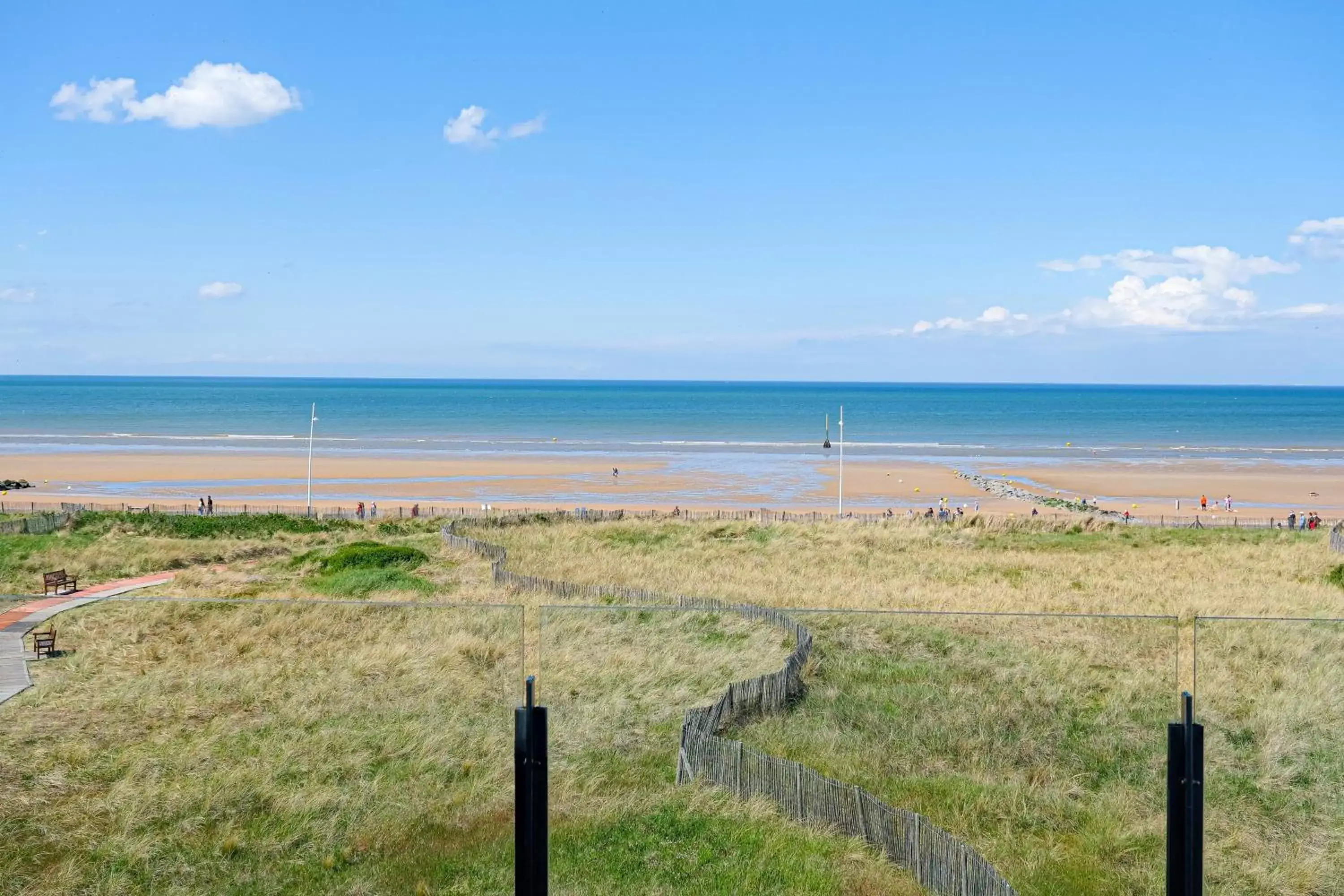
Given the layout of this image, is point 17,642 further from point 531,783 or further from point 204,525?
point 204,525

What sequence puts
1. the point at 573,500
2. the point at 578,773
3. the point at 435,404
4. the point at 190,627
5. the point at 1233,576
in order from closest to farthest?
the point at 578,773
the point at 190,627
the point at 1233,576
the point at 573,500
the point at 435,404

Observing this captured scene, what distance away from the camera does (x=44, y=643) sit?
9102 mm

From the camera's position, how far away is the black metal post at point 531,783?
5.97 metres

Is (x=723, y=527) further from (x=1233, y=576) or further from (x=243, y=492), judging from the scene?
(x=243, y=492)

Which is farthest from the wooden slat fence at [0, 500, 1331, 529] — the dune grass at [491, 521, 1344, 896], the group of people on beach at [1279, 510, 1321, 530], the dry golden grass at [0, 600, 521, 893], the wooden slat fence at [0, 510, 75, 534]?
the dry golden grass at [0, 600, 521, 893]

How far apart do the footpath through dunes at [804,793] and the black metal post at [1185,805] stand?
2034 millimetres

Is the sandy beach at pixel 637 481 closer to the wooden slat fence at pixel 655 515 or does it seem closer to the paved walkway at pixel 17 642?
the wooden slat fence at pixel 655 515

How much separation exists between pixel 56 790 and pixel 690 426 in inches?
4799

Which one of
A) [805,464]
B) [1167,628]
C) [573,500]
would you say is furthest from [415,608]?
[805,464]

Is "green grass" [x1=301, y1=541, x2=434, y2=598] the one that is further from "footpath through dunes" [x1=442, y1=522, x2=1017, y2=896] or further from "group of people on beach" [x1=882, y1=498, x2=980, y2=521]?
"group of people on beach" [x1=882, y1=498, x2=980, y2=521]

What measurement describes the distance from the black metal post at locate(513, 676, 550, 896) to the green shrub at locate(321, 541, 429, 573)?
70.0ft

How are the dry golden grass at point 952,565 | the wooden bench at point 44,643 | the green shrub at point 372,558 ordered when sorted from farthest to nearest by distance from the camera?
the green shrub at point 372,558 → the dry golden grass at point 952,565 → the wooden bench at point 44,643

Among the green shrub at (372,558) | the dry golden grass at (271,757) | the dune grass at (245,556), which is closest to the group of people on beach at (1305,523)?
the dune grass at (245,556)

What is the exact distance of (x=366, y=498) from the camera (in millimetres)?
57438
